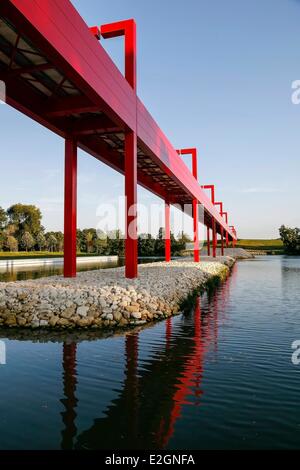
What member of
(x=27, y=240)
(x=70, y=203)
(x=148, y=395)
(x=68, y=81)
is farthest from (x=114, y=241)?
(x=148, y=395)

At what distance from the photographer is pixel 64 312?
8320 mm

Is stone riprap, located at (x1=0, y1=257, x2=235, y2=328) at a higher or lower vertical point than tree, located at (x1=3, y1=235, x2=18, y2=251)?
lower

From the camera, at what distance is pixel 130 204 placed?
40.2 feet

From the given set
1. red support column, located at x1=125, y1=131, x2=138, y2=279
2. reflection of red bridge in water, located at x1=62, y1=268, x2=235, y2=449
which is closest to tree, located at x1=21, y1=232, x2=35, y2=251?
red support column, located at x1=125, y1=131, x2=138, y2=279

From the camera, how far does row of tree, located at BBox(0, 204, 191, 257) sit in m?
79.3

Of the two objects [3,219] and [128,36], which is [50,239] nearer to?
[3,219]

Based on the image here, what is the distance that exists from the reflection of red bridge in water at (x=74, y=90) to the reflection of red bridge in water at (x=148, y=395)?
5972 millimetres

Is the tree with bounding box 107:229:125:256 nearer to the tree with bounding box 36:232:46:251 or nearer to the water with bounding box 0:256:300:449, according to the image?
the tree with bounding box 36:232:46:251

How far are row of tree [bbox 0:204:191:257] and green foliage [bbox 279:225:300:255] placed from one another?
26.5 metres

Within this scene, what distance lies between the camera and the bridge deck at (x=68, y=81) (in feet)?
21.5

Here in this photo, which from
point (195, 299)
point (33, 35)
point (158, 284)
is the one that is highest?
point (33, 35)
